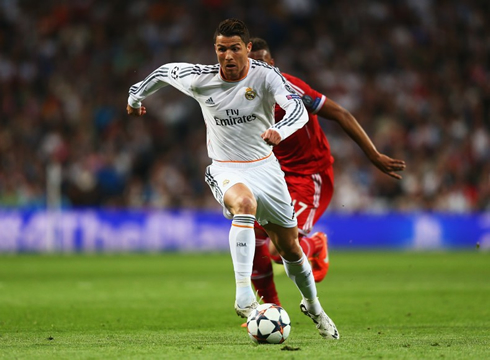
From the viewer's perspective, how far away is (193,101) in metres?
21.8

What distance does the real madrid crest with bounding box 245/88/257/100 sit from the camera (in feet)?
21.1

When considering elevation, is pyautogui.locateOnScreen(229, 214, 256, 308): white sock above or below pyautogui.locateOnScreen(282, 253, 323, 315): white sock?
above

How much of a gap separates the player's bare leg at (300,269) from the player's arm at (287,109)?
2.70 ft

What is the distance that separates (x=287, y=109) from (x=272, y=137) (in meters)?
0.52

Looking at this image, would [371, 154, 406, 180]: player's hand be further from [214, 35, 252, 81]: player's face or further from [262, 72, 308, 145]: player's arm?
[214, 35, 252, 81]: player's face

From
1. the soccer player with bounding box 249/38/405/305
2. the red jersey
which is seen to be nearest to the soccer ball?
the soccer player with bounding box 249/38/405/305

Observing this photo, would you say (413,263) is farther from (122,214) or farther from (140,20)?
(140,20)

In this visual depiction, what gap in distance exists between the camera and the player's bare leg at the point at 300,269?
257 inches

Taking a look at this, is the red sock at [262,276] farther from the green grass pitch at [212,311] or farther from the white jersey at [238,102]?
the white jersey at [238,102]

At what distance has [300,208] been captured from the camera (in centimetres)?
813

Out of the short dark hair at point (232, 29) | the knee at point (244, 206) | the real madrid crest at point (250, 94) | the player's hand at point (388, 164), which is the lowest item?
the knee at point (244, 206)

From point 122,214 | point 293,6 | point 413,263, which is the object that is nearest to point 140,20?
point 293,6

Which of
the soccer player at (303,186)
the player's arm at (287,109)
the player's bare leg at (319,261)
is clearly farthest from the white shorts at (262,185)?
the player's bare leg at (319,261)

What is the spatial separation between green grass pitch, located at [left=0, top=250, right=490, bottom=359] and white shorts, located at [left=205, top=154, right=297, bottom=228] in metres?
0.91
